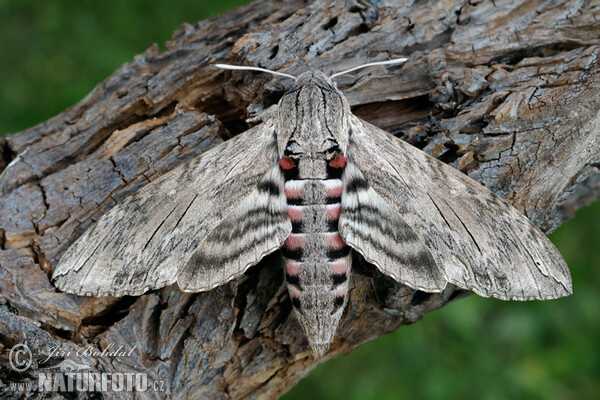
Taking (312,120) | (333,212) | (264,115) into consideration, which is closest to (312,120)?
(312,120)

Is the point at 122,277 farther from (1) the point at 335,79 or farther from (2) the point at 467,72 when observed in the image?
(2) the point at 467,72

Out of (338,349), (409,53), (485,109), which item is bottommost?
(338,349)

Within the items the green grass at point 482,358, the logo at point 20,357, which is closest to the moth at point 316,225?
the logo at point 20,357

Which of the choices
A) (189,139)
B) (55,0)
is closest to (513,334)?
(189,139)

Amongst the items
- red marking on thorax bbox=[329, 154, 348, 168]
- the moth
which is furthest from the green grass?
red marking on thorax bbox=[329, 154, 348, 168]

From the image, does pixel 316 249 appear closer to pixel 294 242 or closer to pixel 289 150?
pixel 294 242
